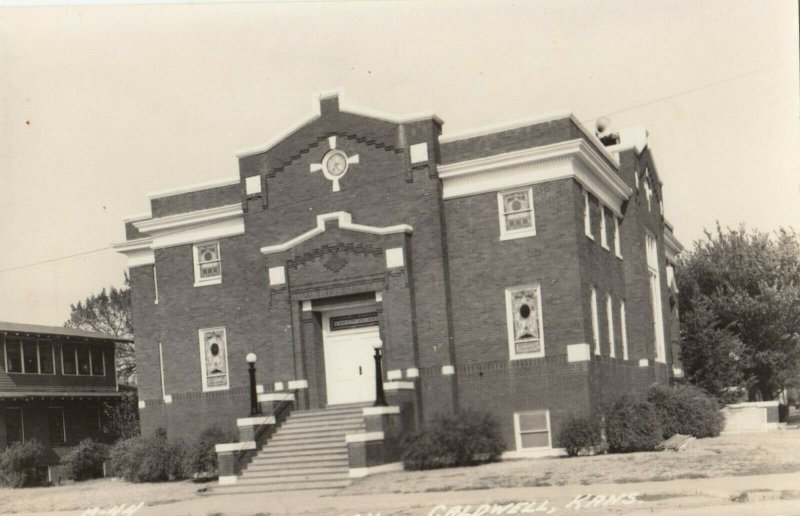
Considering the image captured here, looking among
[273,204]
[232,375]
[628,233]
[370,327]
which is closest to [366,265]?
[370,327]

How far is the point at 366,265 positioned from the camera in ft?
77.3

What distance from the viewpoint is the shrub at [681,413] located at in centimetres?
2447

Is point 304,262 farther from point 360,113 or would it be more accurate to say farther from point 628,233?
point 628,233

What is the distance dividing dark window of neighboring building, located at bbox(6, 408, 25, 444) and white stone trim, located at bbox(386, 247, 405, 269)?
17.5 metres

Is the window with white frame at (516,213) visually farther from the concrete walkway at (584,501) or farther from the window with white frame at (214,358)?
the window with white frame at (214,358)

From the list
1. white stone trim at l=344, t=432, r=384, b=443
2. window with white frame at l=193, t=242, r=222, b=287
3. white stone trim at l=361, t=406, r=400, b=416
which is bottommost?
white stone trim at l=344, t=432, r=384, b=443

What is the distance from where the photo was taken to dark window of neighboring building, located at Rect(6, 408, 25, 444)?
33.2 metres

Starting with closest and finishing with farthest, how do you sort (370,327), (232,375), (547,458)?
(547,458) → (370,327) → (232,375)

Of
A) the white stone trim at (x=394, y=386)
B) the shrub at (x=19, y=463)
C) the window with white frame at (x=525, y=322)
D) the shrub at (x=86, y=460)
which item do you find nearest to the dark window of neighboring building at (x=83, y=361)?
the shrub at (x=86, y=460)

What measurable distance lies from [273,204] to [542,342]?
8.01 meters

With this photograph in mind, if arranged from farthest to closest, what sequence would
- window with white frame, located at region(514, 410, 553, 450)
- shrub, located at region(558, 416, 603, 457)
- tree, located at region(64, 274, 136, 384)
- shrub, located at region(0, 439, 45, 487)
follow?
tree, located at region(64, 274, 136, 384) → shrub, located at region(0, 439, 45, 487) → window with white frame, located at region(514, 410, 553, 450) → shrub, located at region(558, 416, 603, 457)

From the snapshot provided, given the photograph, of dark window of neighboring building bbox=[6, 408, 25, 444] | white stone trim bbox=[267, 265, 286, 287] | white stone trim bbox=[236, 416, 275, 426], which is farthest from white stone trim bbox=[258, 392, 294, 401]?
dark window of neighboring building bbox=[6, 408, 25, 444]

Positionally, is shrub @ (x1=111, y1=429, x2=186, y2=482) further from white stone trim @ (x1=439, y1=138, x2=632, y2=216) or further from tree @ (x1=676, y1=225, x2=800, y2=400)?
tree @ (x1=676, y1=225, x2=800, y2=400)

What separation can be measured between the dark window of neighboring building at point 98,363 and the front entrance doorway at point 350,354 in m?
18.9
